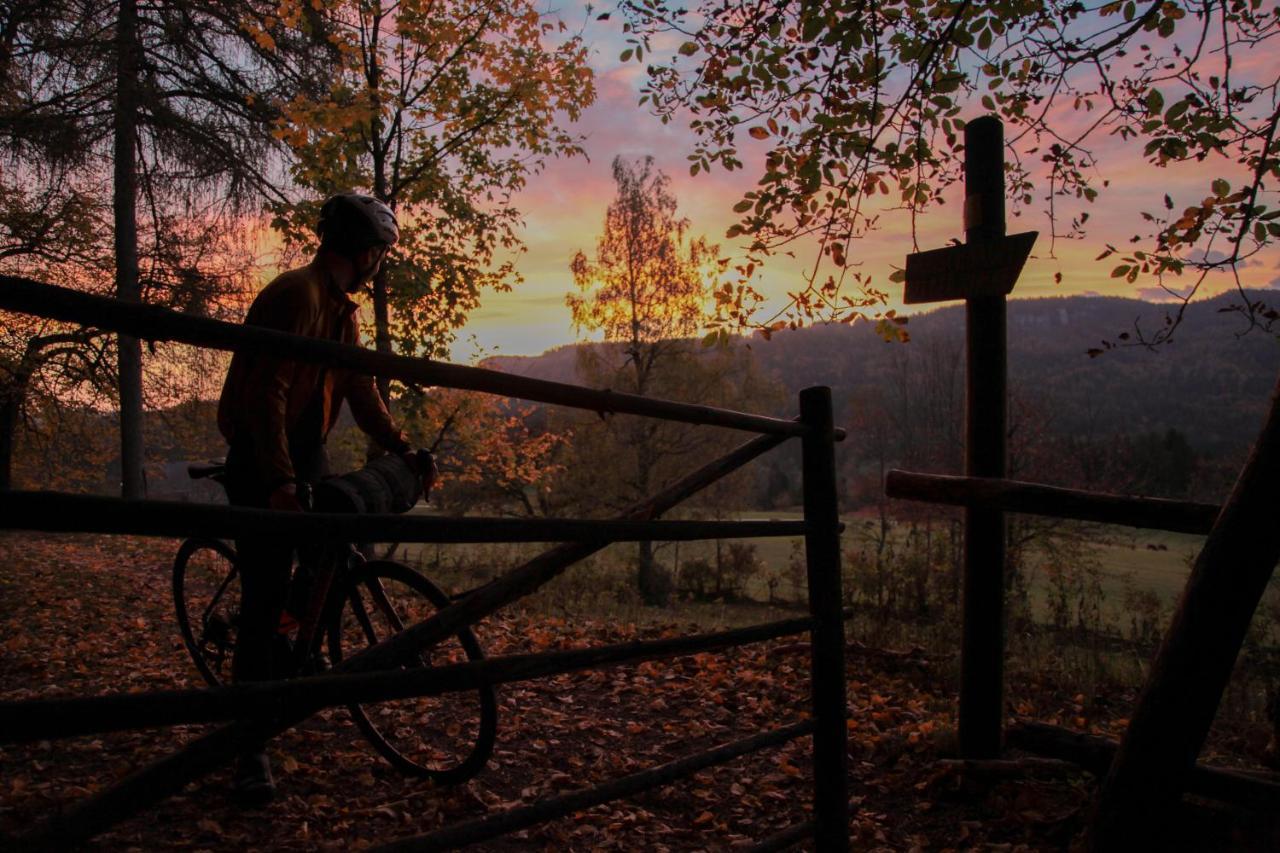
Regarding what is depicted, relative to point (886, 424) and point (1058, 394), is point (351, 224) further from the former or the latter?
point (1058, 394)

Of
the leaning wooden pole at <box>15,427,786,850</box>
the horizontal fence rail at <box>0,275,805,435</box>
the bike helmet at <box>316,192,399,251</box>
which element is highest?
the bike helmet at <box>316,192,399,251</box>

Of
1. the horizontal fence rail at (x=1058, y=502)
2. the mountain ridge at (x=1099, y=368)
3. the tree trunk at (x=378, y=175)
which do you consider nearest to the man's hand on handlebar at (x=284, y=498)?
the horizontal fence rail at (x=1058, y=502)

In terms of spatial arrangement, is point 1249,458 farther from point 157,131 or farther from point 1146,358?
point 1146,358

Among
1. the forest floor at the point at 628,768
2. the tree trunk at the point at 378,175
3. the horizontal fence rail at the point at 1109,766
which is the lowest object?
the forest floor at the point at 628,768

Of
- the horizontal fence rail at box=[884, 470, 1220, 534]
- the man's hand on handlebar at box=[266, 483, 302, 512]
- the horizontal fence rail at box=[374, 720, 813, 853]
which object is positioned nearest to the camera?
the horizontal fence rail at box=[374, 720, 813, 853]

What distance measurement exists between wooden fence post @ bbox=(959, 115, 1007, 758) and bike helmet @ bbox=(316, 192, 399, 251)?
2.97m

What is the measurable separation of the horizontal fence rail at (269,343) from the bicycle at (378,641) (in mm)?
1093

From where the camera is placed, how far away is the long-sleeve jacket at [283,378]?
121 inches

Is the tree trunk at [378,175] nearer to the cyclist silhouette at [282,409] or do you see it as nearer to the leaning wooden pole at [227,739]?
the cyclist silhouette at [282,409]

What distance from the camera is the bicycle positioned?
3.44 m

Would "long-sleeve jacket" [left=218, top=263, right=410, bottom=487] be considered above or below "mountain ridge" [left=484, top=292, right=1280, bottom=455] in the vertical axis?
below

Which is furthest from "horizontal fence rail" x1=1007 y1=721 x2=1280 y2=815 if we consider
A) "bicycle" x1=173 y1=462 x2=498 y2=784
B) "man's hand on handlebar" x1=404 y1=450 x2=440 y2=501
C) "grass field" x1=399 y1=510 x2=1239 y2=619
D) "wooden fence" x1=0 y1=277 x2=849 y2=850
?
"man's hand on handlebar" x1=404 y1=450 x2=440 y2=501

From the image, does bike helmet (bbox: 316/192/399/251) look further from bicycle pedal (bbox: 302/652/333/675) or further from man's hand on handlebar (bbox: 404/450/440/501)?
bicycle pedal (bbox: 302/652/333/675)

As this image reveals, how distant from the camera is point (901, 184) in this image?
19.4 ft
